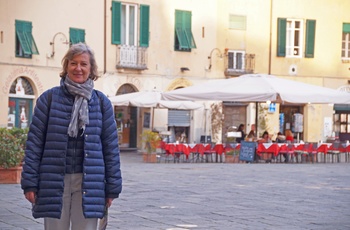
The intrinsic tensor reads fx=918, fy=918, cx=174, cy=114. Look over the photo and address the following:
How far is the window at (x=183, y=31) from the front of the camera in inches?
1465

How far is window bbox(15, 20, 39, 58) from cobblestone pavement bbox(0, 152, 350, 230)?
1274 cm

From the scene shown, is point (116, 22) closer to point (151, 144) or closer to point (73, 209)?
point (151, 144)

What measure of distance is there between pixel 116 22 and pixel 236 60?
6.07 metres

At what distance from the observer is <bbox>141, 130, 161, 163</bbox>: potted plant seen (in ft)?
86.8

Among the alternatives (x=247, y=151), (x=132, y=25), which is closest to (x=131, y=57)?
(x=132, y=25)

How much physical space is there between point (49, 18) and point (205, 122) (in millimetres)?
8259

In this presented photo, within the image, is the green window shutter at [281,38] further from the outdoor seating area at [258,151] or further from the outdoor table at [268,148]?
the outdoor table at [268,148]

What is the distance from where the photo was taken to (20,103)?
107 feet

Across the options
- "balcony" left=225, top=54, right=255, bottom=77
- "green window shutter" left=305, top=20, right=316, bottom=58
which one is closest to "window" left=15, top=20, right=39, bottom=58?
"balcony" left=225, top=54, right=255, bottom=77

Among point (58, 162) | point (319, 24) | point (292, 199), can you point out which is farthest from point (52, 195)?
point (319, 24)

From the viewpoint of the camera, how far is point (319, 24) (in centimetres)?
4044

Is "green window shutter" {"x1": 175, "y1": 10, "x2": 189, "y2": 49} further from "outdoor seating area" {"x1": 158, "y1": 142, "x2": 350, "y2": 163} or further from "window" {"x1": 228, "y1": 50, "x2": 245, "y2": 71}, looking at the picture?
"outdoor seating area" {"x1": 158, "y1": 142, "x2": 350, "y2": 163}

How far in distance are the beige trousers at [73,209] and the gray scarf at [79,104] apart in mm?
288

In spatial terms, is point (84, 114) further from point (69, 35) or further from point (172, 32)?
point (172, 32)
